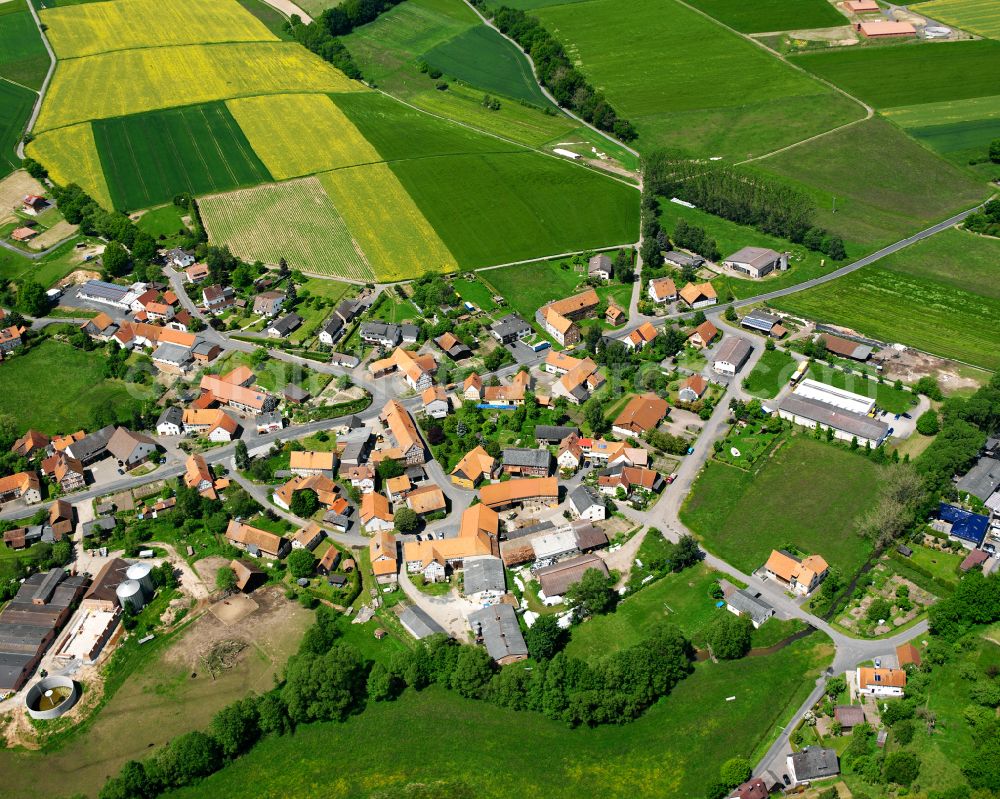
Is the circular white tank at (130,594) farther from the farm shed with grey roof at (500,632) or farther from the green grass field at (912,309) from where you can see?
the green grass field at (912,309)

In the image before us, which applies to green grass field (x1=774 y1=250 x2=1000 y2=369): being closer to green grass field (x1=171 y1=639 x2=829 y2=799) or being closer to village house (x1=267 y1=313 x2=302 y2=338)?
green grass field (x1=171 y1=639 x2=829 y2=799)

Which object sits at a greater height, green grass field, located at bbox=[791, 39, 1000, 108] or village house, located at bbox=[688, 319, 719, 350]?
green grass field, located at bbox=[791, 39, 1000, 108]

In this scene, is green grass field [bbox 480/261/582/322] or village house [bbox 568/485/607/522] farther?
green grass field [bbox 480/261/582/322]

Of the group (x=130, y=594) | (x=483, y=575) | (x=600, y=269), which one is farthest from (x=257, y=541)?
(x=600, y=269)

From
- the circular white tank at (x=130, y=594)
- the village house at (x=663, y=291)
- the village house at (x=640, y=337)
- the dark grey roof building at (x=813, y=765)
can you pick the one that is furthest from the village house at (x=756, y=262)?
the circular white tank at (x=130, y=594)

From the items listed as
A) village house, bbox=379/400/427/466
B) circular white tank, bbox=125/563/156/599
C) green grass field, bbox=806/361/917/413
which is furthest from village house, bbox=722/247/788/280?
circular white tank, bbox=125/563/156/599

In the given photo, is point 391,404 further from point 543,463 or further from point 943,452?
point 943,452

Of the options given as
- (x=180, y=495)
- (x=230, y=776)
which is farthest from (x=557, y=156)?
(x=230, y=776)
